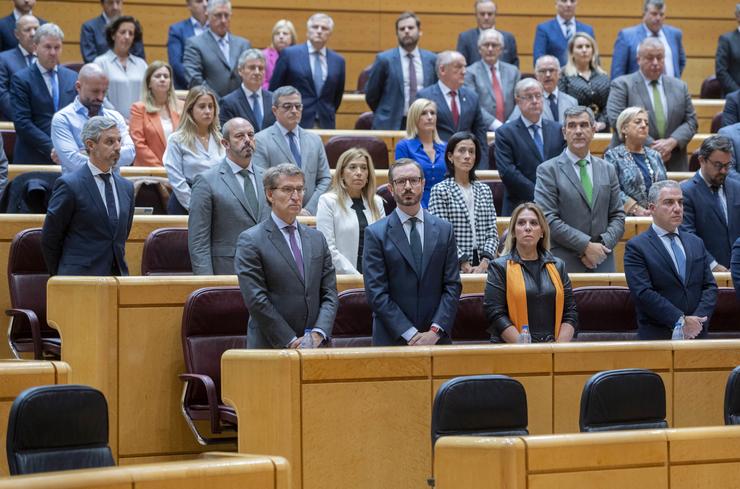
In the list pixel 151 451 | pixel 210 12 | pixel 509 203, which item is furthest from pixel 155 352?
pixel 210 12

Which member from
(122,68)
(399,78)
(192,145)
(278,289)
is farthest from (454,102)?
(278,289)

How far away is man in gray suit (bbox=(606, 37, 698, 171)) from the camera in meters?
7.29

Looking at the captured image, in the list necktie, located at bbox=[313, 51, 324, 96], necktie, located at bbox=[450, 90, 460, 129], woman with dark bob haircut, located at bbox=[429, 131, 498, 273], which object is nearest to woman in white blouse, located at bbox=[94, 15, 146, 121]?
necktie, located at bbox=[313, 51, 324, 96]

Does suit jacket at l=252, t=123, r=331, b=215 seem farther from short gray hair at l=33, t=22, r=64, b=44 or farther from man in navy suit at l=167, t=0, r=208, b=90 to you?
man in navy suit at l=167, t=0, r=208, b=90

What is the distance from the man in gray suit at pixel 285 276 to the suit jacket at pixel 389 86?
133 inches

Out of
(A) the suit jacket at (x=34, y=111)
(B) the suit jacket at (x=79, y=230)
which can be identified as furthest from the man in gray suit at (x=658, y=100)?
(B) the suit jacket at (x=79, y=230)

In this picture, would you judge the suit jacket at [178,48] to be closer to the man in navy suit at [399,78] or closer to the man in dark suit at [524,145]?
the man in navy suit at [399,78]

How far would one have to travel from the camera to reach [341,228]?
214 inches

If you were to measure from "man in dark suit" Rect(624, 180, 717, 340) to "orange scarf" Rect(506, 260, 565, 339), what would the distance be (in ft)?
1.40

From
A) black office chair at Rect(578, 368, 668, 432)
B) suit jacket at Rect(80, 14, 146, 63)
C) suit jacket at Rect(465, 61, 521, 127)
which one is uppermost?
suit jacket at Rect(80, 14, 146, 63)

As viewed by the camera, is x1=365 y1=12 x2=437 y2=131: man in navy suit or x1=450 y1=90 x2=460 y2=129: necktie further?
x1=365 y1=12 x2=437 y2=131: man in navy suit

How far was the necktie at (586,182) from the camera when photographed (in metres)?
5.78

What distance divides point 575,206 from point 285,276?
5.85 ft

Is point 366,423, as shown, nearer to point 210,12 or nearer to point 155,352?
point 155,352
